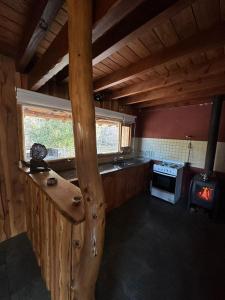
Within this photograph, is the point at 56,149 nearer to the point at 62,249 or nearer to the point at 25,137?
the point at 25,137

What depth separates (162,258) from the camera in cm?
174

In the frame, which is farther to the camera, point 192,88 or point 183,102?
point 183,102

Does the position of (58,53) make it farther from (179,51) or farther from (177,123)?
(177,123)

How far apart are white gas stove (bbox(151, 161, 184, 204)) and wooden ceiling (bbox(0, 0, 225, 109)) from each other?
176 centimetres

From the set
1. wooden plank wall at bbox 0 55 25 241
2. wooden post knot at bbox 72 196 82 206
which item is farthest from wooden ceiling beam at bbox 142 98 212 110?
wooden post knot at bbox 72 196 82 206

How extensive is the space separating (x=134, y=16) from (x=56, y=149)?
2.19 metres

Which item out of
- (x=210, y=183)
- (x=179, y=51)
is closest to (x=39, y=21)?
(x=179, y=51)

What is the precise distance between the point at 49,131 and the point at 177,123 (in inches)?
115

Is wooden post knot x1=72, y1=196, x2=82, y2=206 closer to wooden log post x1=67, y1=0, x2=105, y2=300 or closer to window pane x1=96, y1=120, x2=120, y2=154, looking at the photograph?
wooden log post x1=67, y1=0, x2=105, y2=300

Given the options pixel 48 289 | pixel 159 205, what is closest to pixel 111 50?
pixel 48 289

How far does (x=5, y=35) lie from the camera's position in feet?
4.46

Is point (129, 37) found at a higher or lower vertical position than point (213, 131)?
higher

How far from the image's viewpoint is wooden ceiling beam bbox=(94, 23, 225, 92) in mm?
1207

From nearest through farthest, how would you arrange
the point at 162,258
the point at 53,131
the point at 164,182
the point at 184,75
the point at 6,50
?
the point at 6,50, the point at 162,258, the point at 184,75, the point at 53,131, the point at 164,182
